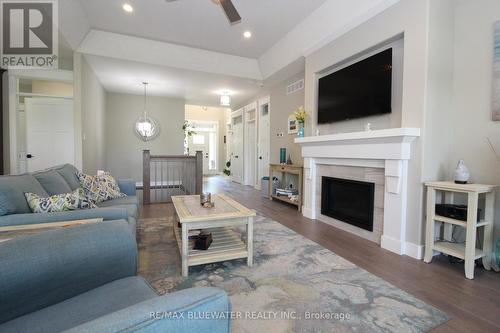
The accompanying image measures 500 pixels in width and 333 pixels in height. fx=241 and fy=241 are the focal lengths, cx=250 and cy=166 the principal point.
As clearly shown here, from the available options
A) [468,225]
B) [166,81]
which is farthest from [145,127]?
[468,225]

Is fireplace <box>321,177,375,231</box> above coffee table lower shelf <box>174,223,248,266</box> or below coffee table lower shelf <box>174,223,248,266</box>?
above

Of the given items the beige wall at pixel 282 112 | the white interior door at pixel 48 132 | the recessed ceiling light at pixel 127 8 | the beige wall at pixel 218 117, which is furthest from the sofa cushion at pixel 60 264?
the beige wall at pixel 218 117

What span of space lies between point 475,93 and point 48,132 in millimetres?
6502

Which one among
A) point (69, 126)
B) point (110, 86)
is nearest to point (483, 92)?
point (69, 126)

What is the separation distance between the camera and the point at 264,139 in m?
6.48

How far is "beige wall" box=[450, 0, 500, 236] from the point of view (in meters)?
2.29

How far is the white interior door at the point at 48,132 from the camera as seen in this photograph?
4539 millimetres

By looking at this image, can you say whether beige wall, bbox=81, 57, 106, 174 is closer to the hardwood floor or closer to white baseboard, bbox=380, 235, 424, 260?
the hardwood floor

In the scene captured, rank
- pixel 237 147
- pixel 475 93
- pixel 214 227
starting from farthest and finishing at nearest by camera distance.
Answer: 1. pixel 237 147
2. pixel 475 93
3. pixel 214 227

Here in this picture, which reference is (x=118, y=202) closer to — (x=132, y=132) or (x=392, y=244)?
(x=392, y=244)

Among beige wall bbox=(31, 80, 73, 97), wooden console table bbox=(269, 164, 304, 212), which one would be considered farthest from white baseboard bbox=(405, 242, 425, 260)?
beige wall bbox=(31, 80, 73, 97)

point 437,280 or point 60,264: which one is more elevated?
point 60,264

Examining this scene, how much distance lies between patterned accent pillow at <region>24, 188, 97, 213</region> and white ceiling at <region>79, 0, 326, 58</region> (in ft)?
9.74

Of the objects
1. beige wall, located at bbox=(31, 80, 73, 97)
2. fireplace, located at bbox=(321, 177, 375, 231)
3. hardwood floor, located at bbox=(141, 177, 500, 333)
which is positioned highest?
beige wall, located at bbox=(31, 80, 73, 97)
